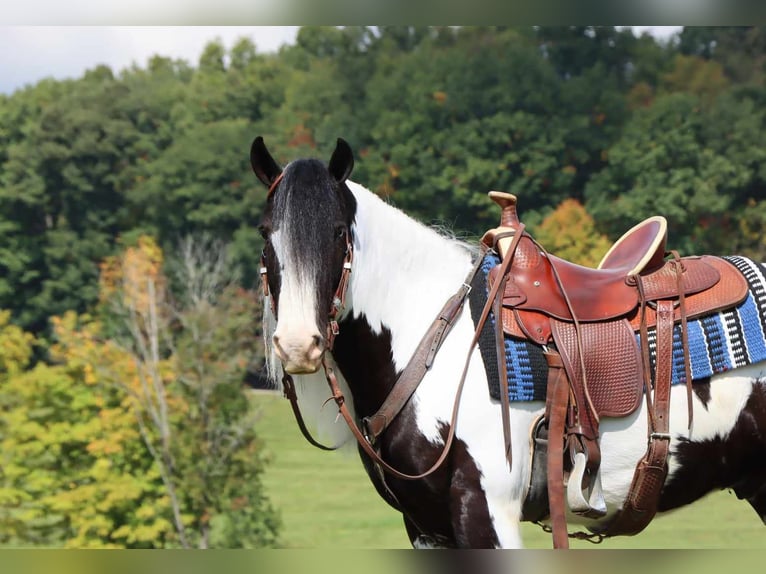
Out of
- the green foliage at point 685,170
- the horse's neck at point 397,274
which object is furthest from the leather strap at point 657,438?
the green foliage at point 685,170

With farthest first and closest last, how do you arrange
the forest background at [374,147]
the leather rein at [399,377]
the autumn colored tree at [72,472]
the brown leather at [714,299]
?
the forest background at [374,147]
the autumn colored tree at [72,472]
the brown leather at [714,299]
the leather rein at [399,377]

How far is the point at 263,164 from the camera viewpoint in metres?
3.08

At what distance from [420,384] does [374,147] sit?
930 inches

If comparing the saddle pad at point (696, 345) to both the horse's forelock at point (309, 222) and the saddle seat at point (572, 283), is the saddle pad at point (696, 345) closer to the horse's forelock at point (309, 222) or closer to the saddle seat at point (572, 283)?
the saddle seat at point (572, 283)

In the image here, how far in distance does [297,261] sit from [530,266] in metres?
0.84

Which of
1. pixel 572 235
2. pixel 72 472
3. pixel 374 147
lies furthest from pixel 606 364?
pixel 374 147

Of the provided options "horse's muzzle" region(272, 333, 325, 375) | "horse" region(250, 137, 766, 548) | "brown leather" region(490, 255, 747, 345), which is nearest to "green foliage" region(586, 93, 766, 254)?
A: "brown leather" region(490, 255, 747, 345)

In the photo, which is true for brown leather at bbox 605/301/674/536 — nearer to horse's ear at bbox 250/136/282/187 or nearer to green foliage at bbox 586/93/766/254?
horse's ear at bbox 250/136/282/187

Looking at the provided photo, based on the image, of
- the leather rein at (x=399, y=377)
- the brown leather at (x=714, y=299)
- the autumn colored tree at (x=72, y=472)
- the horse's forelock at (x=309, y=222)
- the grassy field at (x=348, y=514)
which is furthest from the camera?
the grassy field at (x=348, y=514)

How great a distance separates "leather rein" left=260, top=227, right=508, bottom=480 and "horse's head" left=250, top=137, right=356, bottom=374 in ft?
0.05

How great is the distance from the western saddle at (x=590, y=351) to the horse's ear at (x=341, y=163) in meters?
0.58

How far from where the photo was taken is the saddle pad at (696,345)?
3.03 metres

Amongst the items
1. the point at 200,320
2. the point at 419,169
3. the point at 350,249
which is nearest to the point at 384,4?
the point at 350,249

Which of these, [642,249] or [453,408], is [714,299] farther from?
[453,408]
